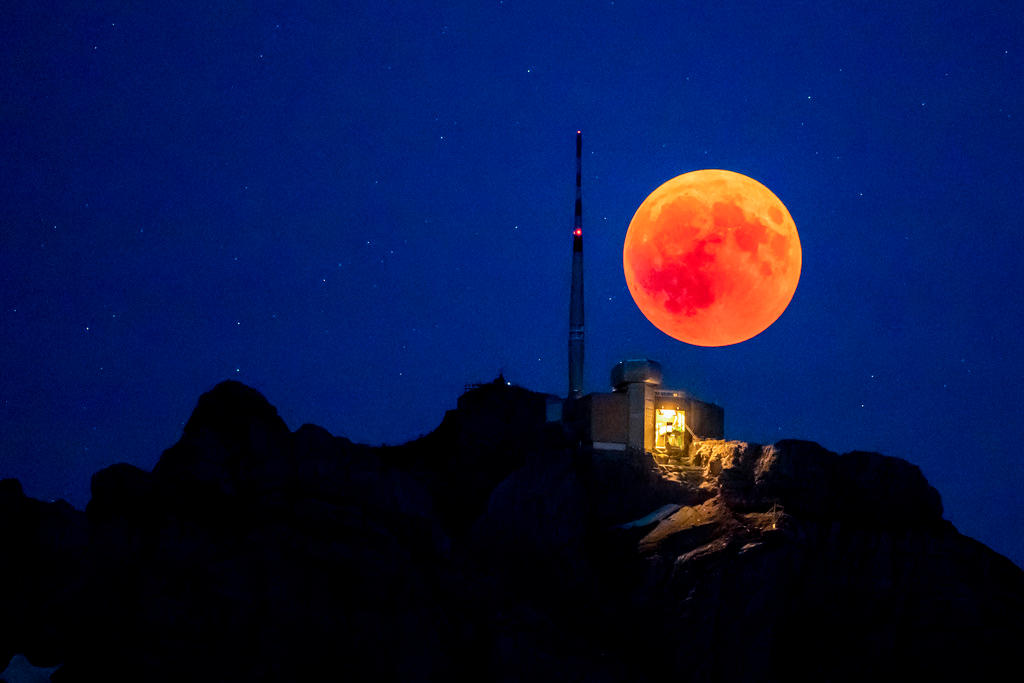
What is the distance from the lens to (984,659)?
58.2 metres

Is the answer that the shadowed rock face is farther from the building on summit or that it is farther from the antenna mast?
the antenna mast

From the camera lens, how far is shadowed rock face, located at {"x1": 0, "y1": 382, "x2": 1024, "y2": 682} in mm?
48875

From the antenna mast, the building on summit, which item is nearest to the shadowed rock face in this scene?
the building on summit

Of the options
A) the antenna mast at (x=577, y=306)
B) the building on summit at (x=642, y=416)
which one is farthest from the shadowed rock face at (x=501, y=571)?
the antenna mast at (x=577, y=306)

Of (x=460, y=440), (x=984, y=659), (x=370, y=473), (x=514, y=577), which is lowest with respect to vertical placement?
(x=984, y=659)

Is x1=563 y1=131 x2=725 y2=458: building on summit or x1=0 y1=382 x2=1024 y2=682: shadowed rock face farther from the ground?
x1=563 y1=131 x2=725 y2=458: building on summit

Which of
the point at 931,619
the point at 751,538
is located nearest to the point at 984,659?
the point at 931,619

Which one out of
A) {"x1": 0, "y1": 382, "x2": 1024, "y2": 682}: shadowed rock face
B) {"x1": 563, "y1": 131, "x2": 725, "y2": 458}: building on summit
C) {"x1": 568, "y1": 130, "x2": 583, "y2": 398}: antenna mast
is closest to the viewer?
{"x1": 0, "y1": 382, "x2": 1024, "y2": 682}: shadowed rock face

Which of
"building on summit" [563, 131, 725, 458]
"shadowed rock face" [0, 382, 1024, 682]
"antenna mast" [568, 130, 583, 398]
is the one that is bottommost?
"shadowed rock face" [0, 382, 1024, 682]

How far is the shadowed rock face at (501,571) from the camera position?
48.9 meters

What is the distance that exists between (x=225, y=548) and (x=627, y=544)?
82.6 ft

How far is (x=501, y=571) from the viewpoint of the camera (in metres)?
62.4

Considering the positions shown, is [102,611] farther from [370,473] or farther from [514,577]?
[514,577]

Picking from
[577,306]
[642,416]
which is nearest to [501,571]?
[642,416]
